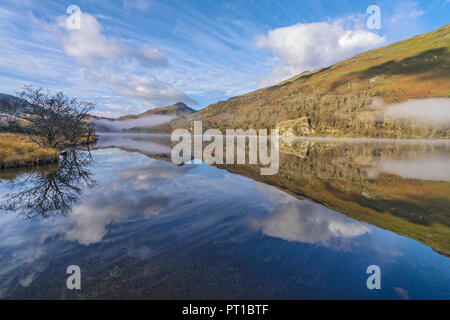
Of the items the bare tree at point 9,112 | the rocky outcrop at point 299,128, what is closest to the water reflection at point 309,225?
the bare tree at point 9,112

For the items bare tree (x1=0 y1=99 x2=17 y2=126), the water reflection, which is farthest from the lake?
bare tree (x1=0 y1=99 x2=17 y2=126)

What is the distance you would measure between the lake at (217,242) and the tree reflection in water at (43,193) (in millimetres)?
127

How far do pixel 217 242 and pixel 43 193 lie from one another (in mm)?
12465

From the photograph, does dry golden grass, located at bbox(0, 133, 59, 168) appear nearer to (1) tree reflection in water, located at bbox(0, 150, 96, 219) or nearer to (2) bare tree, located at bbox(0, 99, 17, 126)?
(1) tree reflection in water, located at bbox(0, 150, 96, 219)

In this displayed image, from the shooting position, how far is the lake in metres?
5.01

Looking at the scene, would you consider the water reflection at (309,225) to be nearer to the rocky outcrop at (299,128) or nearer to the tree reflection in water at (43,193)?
the tree reflection in water at (43,193)

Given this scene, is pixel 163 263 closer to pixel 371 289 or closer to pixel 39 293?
pixel 39 293

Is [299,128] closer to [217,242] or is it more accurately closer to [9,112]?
[9,112]

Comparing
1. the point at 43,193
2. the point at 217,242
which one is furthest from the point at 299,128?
the point at 217,242

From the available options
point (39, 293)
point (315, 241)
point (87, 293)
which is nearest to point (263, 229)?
point (315, 241)

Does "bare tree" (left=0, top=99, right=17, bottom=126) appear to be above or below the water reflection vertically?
above

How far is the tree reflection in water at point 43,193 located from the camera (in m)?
10.0

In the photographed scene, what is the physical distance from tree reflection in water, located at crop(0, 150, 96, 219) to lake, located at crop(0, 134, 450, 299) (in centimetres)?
13

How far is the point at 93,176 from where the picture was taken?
18.0 metres
